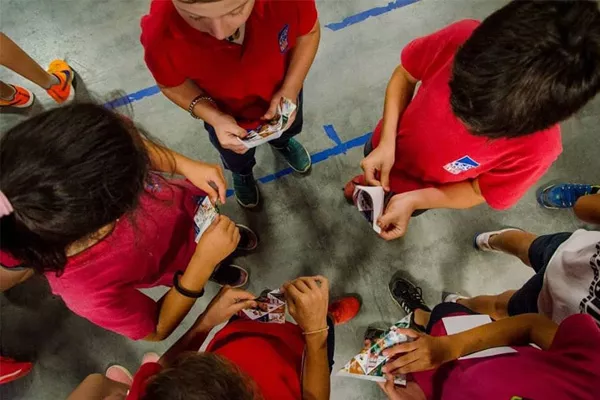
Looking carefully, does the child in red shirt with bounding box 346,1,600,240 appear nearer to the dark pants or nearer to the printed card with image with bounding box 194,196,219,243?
the dark pants

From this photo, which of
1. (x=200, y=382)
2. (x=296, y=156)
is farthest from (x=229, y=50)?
(x=296, y=156)

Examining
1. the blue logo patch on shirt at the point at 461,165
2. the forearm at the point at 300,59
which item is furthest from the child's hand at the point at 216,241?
the blue logo patch on shirt at the point at 461,165

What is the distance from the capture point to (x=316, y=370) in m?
1.59

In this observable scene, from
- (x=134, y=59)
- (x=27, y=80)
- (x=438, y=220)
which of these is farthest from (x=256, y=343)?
(x=27, y=80)

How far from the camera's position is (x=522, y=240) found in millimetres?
2303

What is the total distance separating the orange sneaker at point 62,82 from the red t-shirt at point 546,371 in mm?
2515

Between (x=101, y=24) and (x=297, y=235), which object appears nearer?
(x=297, y=235)

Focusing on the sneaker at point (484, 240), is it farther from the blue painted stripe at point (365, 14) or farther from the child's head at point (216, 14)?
the child's head at point (216, 14)

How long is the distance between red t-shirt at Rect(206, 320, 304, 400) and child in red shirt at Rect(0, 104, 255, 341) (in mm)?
213

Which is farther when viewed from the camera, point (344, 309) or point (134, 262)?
point (344, 309)

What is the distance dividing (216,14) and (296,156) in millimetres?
1355

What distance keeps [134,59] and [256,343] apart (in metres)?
2.04

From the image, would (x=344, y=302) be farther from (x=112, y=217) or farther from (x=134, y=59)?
(x=134, y=59)

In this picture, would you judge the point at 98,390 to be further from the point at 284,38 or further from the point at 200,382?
the point at 284,38
